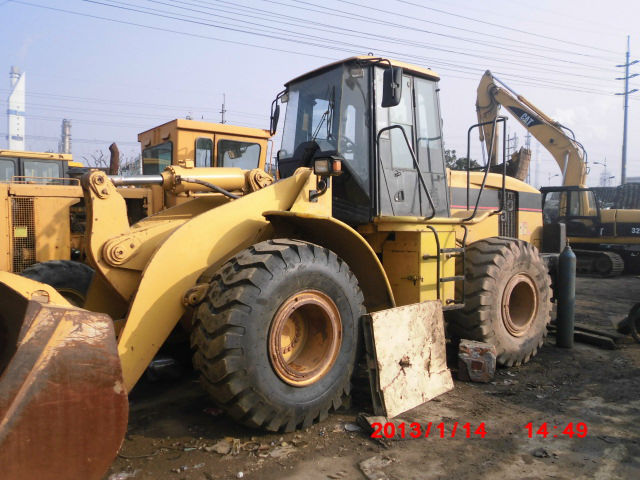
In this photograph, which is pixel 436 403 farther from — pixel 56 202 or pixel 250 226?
pixel 56 202

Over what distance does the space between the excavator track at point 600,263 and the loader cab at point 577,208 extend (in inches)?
28.0

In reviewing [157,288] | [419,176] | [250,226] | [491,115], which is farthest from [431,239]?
[491,115]

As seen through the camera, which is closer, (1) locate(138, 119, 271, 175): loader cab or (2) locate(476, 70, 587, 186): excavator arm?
(1) locate(138, 119, 271, 175): loader cab

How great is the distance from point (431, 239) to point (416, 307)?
2.52 feet

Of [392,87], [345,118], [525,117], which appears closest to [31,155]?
[345,118]

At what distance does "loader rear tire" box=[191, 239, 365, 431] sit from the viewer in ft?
10.2

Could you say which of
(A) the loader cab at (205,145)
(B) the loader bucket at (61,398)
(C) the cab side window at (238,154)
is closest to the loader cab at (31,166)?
(A) the loader cab at (205,145)

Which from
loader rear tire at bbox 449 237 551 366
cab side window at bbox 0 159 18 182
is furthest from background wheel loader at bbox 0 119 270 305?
cab side window at bbox 0 159 18 182

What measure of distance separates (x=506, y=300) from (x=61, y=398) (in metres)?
4.40

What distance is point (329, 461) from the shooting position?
125 inches

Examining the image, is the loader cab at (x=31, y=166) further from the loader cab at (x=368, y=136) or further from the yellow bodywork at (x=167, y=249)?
the yellow bodywork at (x=167, y=249)

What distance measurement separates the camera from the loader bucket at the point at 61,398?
7.32 feet
